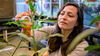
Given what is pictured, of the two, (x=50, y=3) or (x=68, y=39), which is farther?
(x=50, y=3)

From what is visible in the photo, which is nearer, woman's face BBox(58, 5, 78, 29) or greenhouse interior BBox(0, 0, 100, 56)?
greenhouse interior BBox(0, 0, 100, 56)

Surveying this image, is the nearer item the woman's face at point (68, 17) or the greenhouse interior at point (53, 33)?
the greenhouse interior at point (53, 33)

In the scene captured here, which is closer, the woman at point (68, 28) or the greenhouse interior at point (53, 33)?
the greenhouse interior at point (53, 33)

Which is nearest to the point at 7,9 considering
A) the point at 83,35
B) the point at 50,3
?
the point at 50,3

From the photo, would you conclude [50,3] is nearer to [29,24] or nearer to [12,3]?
[12,3]

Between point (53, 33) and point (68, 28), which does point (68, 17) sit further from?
point (53, 33)

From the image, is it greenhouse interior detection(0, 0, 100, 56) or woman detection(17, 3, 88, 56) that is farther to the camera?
woman detection(17, 3, 88, 56)

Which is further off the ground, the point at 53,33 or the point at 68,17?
the point at 68,17

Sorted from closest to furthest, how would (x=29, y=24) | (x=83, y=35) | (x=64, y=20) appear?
(x=83, y=35) < (x=29, y=24) < (x=64, y=20)

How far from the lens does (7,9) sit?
4590 millimetres

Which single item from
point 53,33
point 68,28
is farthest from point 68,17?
point 53,33

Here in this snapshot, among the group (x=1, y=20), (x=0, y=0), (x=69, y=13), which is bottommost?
(x=1, y=20)

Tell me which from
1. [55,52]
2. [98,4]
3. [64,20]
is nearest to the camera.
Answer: [64,20]

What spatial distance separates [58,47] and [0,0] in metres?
3.74
